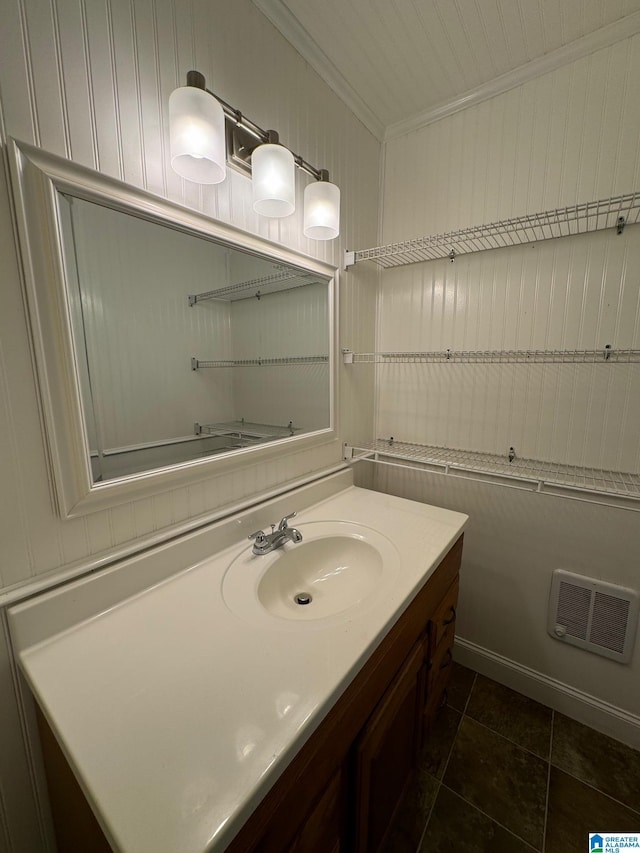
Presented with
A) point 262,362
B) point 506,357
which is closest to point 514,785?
point 506,357

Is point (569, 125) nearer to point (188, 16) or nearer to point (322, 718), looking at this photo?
point (188, 16)

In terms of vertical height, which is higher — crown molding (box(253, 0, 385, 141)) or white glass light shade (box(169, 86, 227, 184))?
crown molding (box(253, 0, 385, 141))

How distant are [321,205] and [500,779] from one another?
6.70 ft

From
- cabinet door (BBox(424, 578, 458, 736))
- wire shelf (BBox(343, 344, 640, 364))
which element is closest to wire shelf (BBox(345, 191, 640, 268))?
wire shelf (BBox(343, 344, 640, 364))

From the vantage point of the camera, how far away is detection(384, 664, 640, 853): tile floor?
102 cm

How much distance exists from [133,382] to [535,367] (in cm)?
138

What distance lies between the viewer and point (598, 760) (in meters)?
1.22

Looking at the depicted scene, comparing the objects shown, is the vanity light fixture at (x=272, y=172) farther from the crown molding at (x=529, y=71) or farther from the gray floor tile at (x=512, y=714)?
the gray floor tile at (x=512, y=714)

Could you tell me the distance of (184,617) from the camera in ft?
2.44

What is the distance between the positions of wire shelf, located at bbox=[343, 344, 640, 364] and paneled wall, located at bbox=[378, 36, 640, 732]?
1.4 inches

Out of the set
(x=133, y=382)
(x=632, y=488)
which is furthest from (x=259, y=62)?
(x=632, y=488)

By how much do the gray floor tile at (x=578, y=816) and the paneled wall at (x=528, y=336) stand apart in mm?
282

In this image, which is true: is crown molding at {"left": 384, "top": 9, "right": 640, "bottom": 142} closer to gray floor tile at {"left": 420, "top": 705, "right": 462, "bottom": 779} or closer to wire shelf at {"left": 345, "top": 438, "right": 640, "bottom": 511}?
wire shelf at {"left": 345, "top": 438, "right": 640, "bottom": 511}

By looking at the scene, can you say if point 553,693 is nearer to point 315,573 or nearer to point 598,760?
point 598,760
